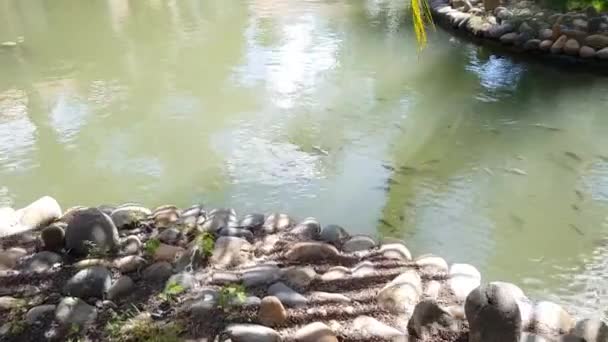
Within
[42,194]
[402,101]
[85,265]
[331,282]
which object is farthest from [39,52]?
[331,282]

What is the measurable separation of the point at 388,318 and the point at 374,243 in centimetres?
69

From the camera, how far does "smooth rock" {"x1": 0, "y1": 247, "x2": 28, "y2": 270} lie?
8.20 feet

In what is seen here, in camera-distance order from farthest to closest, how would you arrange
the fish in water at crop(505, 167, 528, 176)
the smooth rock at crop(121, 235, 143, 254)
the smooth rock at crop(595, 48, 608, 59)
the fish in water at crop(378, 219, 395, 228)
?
the smooth rock at crop(595, 48, 608, 59), the fish in water at crop(505, 167, 528, 176), the fish in water at crop(378, 219, 395, 228), the smooth rock at crop(121, 235, 143, 254)

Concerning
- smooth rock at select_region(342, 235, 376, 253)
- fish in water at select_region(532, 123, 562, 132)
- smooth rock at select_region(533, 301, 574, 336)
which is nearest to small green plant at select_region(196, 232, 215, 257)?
smooth rock at select_region(342, 235, 376, 253)

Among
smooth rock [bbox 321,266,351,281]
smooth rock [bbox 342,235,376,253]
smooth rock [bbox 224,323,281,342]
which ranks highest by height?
smooth rock [bbox 224,323,281,342]

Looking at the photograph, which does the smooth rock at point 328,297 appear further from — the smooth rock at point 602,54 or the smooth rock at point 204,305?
the smooth rock at point 602,54

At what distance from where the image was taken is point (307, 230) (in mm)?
2885

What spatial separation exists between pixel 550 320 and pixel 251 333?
1048 millimetres

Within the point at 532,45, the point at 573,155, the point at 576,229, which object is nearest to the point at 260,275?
the point at 576,229

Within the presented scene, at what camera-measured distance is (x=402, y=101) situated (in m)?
5.00

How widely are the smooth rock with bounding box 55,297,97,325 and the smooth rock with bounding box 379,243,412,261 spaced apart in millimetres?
1229

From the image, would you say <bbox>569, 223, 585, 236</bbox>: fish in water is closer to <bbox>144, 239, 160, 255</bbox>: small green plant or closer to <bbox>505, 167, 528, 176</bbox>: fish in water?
<bbox>505, 167, 528, 176</bbox>: fish in water

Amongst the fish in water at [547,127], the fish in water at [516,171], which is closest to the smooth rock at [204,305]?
the fish in water at [516,171]

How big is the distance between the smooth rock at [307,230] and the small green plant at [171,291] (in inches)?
29.4
